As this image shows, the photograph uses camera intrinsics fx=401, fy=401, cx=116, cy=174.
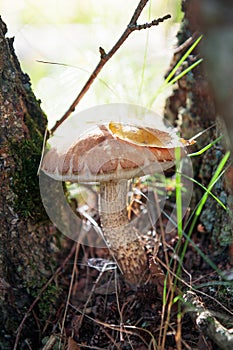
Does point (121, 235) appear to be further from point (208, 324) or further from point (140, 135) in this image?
point (208, 324)

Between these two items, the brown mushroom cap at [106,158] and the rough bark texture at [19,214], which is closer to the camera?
the brown mushroom cap at [106,158]

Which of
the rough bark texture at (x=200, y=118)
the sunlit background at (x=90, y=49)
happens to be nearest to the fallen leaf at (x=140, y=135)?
the sunlit background at (x=90, y=49)

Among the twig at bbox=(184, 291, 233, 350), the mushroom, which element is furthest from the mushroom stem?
the twig at bbox=(184, 291, 233, 350)

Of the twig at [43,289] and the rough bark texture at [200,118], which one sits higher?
the rough bark texture at [200,118]

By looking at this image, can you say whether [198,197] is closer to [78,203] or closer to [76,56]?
[78,203]

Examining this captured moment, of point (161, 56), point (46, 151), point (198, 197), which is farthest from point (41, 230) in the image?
point (161, 56)

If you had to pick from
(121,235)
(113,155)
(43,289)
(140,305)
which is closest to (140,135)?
(113,155)

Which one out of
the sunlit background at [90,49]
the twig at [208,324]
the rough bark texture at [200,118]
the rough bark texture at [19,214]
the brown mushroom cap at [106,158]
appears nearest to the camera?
the twig at [208,324]

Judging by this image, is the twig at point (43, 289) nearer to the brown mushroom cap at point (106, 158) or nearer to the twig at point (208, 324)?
the brown mushroom cap at point (106, 158)
